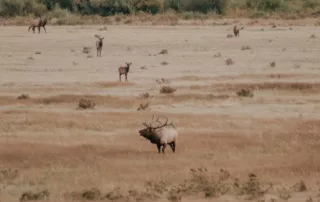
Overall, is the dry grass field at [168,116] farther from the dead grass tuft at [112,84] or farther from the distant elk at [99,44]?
the distant elk at [99,44]

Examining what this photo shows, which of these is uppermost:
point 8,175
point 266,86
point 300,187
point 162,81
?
point 300,187

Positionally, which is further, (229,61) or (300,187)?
(229,61)

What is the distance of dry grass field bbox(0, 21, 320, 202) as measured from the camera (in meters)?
17.5

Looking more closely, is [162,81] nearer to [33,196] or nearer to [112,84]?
[112,84]

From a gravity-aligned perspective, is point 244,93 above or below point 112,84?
above

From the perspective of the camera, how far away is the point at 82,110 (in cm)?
2942

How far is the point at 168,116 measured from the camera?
27.7 meters

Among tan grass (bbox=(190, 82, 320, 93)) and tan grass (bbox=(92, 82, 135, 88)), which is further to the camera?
tan grass (bbox=(92, 82, 135, 88))

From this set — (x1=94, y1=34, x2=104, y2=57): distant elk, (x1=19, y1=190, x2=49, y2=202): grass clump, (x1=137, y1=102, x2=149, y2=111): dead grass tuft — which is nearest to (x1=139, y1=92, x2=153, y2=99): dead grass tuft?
(x1=137, y1=102, x2=149, y2=111): dead grass tuft

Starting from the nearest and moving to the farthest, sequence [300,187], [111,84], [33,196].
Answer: [33,196] < [300,187] < [111,84]

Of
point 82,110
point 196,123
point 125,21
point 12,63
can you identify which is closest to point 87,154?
point 196,123

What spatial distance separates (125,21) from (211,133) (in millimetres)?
55827

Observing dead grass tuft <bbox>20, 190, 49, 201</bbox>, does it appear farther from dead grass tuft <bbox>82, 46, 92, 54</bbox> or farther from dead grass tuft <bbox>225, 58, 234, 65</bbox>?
dead grass tuft <bbox>82, 46, 92, 54</bbox>

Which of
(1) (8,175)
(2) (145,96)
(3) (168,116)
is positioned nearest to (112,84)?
(2) (145,96)
